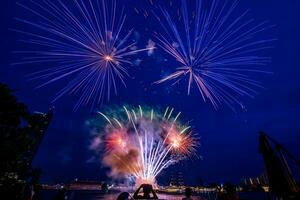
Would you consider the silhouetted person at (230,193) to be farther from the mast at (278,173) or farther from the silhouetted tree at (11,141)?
the silhouetted tree at (11,141)

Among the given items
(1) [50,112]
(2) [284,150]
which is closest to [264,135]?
(2) [284,150]

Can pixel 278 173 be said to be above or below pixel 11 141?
below

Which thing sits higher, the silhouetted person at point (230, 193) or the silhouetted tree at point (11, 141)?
the silhouetted tree at point (11, 141)

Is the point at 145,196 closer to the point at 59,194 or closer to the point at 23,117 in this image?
the point at 59,194

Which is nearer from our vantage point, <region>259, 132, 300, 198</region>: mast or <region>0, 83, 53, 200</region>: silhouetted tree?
<region>259, 132, 300, 198</region>: mast

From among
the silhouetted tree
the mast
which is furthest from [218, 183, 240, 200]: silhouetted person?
the silhouetted tree

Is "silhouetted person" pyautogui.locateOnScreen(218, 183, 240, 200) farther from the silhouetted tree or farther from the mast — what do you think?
the silhouetted tree

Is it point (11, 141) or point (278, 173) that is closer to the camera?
point (278, 173)

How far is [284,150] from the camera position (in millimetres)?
9992

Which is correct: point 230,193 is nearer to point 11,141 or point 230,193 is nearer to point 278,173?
point 278,173

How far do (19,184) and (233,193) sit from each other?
61.7 feet

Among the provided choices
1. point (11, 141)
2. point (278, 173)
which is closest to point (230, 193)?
point (278, 173)

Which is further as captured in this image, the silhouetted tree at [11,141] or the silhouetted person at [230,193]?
the silhouetted tree at [11,141]

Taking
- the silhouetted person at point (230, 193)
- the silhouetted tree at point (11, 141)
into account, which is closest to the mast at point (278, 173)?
the silhouetted person at point (230, 193)
